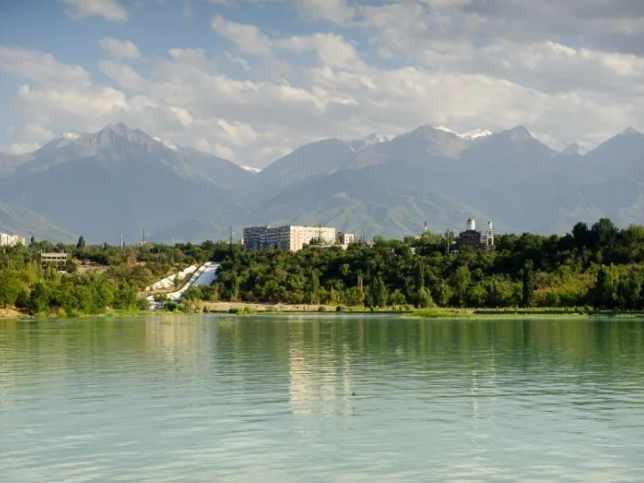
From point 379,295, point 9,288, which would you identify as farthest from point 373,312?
point 9,288

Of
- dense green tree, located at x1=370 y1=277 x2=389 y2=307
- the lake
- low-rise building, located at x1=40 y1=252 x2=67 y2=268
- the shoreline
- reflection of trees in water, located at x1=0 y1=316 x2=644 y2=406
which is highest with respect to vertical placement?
low-rise building, located at x1=40 y1=252 x2=67 y2=268

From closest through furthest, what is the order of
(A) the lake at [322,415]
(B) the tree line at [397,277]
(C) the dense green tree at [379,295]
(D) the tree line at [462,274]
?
(A) the lake at [322,415] → (B) the tree line at [397,277] → (D) the tree line at [462,274] → (C) the dense green tree at [379,295]

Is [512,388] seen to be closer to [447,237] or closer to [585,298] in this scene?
[585,298]

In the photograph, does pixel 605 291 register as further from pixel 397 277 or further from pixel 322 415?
pixel 322 415

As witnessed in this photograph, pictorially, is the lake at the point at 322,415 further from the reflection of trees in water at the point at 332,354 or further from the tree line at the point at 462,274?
the tree line at the point at 462,274

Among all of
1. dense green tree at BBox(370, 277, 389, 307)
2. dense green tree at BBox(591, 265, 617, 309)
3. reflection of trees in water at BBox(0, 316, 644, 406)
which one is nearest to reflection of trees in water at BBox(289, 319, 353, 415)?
reflection of trees in water at BBox(0, 316, 644, 406)

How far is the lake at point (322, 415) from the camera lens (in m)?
20.8

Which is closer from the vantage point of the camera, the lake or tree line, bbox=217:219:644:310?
the lake

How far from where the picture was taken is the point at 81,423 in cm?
2650

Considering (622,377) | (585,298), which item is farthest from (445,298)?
(622,377)

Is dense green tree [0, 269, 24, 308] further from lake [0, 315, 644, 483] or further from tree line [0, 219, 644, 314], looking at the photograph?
lake [0, 315, 644, 483]

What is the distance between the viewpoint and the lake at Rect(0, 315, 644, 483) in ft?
68.1

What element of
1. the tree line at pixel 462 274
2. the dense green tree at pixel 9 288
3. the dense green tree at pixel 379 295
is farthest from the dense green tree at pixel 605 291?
the dense green tree at pixel 9 288

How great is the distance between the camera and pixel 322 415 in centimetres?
2772
